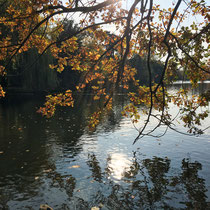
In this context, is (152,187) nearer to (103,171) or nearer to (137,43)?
(103,171)

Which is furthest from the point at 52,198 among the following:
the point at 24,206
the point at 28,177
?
the point at 28,177

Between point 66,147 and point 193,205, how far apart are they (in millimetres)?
5463

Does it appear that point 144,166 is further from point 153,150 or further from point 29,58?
point 29,58

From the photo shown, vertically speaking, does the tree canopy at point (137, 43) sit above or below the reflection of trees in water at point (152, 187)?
above

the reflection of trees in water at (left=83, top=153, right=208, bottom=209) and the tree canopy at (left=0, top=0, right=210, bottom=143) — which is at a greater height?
the tree canopy at (left=0, top=0, right=210, bottom=143)

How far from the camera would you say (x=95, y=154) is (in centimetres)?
841

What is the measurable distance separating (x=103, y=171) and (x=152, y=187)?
153cm

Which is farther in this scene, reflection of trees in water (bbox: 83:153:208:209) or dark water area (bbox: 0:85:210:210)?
dark water area (bbox: 0:85:210:210)

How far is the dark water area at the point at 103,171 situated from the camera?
5.21 metres

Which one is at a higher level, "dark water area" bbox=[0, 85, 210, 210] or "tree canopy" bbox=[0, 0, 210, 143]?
"tree canopy" bbox=[0, 0, 210, 143]

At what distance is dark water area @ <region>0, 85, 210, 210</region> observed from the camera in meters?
5.21

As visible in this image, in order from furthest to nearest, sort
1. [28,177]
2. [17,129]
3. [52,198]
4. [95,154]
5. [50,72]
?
1. [50,72]
2. [17,129]
3. [95,154]
4. [28,177]
5. [52,198]

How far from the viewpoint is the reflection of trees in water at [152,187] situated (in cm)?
509

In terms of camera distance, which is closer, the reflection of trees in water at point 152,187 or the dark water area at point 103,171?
the reflection of trees in water at point 152,187
